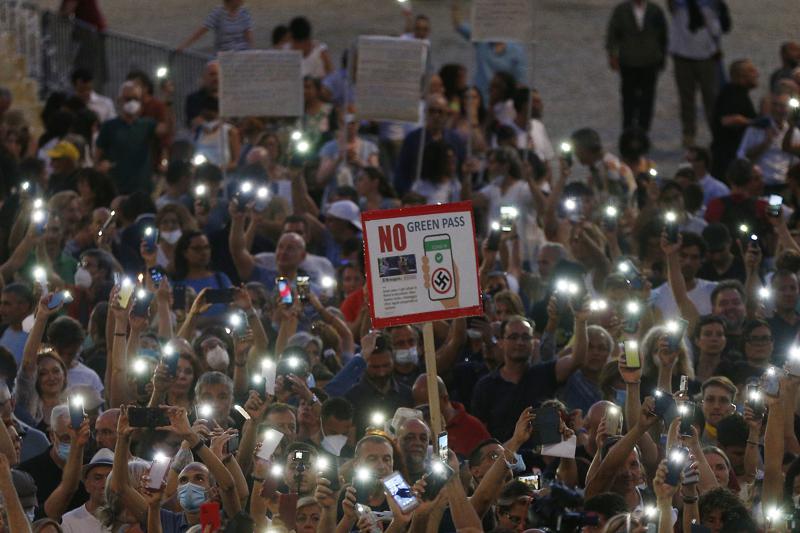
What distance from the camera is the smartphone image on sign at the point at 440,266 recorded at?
10008mm

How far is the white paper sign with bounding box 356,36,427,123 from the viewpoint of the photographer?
16938 millimetres

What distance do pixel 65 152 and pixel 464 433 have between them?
6797 millimetres

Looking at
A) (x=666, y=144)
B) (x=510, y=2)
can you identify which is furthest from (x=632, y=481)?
(x=666, y=144)

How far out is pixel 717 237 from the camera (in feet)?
46.2

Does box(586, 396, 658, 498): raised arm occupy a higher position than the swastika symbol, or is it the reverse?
the swastika symbol

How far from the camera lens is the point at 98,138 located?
18188 millimetres

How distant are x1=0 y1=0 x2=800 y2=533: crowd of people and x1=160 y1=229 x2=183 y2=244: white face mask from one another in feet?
0.19

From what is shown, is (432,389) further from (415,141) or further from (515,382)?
(415,141)

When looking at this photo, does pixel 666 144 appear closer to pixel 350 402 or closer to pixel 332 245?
pixel 332 245

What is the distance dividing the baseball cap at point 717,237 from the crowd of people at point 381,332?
0.05 feet

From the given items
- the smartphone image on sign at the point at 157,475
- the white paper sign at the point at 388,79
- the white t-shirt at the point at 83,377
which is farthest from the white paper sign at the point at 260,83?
the smartphone image on sign at the point at 157,475

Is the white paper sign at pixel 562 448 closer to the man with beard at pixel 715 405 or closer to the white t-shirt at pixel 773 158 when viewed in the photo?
the man with beard at pixel 715 405

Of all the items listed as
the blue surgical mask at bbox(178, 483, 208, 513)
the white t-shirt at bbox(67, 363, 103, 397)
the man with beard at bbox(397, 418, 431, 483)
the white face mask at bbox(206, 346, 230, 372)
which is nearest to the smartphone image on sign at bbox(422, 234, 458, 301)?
the man with beard at bbox(397, 418, 431, 483)

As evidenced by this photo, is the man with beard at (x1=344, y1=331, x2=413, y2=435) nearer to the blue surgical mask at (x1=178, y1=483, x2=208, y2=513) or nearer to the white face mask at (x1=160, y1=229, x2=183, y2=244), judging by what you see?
the blue surgical mask at (x1=178, y1=483, x2=208, y2=513)
